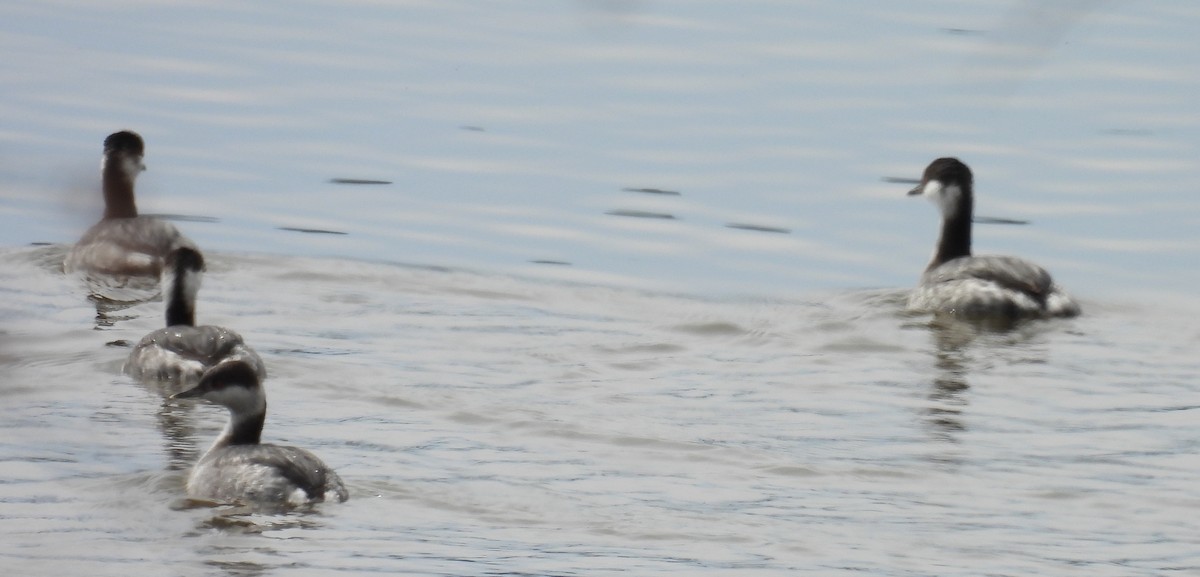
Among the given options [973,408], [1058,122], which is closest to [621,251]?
[973,408]

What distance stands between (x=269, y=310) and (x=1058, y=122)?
973 centimetres

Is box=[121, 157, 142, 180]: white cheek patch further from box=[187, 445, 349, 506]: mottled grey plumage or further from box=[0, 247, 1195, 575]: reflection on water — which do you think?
box=[187, 445, 349, 506]: mottled grey plumage

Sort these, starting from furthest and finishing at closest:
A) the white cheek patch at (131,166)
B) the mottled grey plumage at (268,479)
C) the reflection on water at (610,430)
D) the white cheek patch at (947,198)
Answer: the white cheek patch at (947,198) < the white cheek patch at (131,166) < the mottled grey plumage at (268,479) < the reflection on water at (610,430)

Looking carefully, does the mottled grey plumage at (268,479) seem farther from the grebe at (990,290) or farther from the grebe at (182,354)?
the grebe at (990,290)

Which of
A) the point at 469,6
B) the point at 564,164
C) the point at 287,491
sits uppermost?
the point at 469,6

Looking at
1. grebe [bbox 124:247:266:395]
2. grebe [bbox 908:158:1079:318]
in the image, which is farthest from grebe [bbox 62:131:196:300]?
grebe [bbox 908:158:1079:318]

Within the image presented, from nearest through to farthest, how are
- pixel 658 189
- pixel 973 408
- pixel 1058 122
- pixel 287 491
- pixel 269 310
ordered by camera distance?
pixel 287 491, pixel 973 408, pixel 269 310, pixel 658 189, pixel 1058 122

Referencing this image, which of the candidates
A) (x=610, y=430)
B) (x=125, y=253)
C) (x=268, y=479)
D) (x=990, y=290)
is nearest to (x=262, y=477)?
(x=268, y=479)

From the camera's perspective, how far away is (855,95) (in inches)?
848

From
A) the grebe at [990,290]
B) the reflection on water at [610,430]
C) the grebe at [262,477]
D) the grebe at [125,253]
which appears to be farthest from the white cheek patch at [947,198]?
the grebe at [262,477]

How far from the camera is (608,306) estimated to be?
15.2m

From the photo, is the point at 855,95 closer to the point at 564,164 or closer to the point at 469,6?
the point at 564,164

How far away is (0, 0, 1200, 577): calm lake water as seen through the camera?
9484 millimetres

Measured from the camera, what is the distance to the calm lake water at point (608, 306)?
31.1 feet
